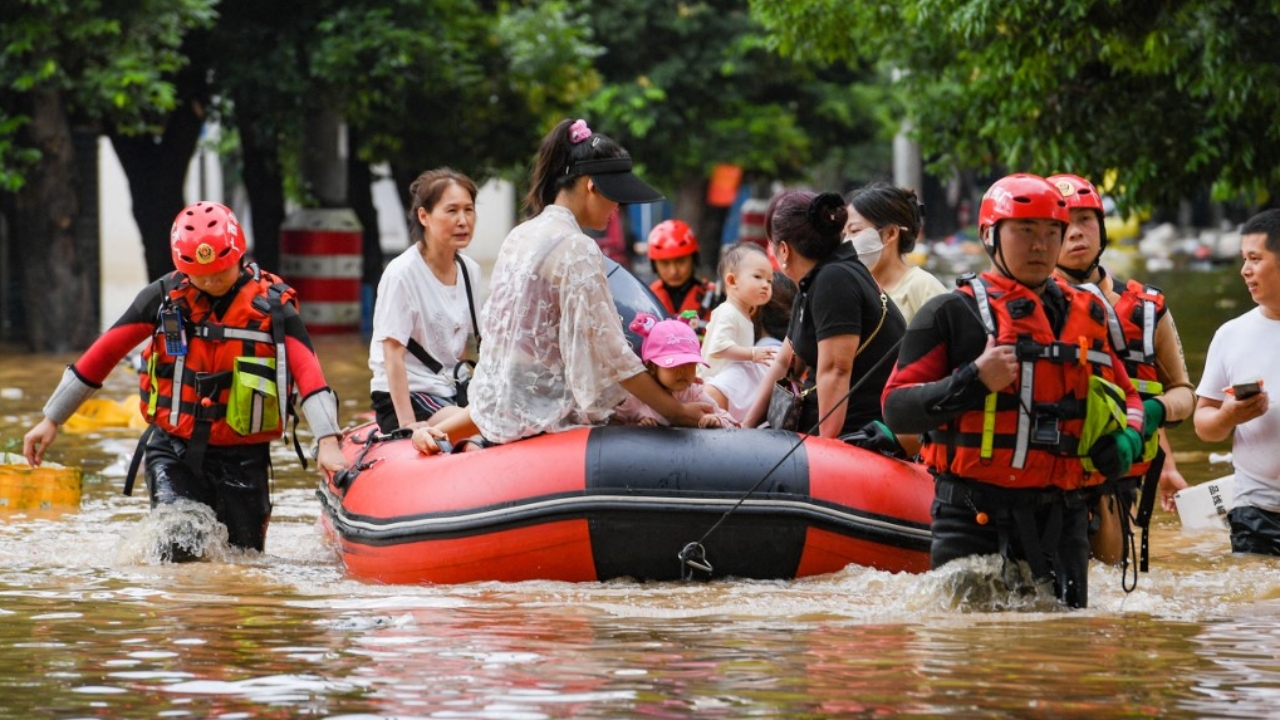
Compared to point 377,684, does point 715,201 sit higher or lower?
higher

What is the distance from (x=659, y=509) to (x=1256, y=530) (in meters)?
2.39

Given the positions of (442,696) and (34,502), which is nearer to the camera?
(442,696)

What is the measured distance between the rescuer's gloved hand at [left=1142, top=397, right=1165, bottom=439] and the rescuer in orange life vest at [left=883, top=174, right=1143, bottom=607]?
1.33ft

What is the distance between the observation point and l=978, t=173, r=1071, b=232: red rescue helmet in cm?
668

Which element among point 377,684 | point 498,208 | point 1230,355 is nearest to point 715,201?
point 498,208

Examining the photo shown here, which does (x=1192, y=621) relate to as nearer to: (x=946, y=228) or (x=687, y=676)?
(x=687, y=676)

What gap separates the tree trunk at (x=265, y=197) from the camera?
25.9m

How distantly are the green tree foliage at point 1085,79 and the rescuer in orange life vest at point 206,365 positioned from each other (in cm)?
769

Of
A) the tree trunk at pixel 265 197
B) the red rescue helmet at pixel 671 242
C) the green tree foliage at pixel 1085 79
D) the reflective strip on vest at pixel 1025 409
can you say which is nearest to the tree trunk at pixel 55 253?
the tree trunk at pixel 265 197

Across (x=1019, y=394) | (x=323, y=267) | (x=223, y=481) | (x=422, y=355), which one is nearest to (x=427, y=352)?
(x=422, y=355)

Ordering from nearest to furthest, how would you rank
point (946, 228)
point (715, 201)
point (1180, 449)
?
point (1180, 449) → point (715, 201) → point (946, 228)

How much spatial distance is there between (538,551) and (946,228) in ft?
173

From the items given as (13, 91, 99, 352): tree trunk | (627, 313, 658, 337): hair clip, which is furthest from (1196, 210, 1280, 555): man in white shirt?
(13, 91, 99, 352): tree trunk

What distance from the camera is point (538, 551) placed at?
26.1 feet
